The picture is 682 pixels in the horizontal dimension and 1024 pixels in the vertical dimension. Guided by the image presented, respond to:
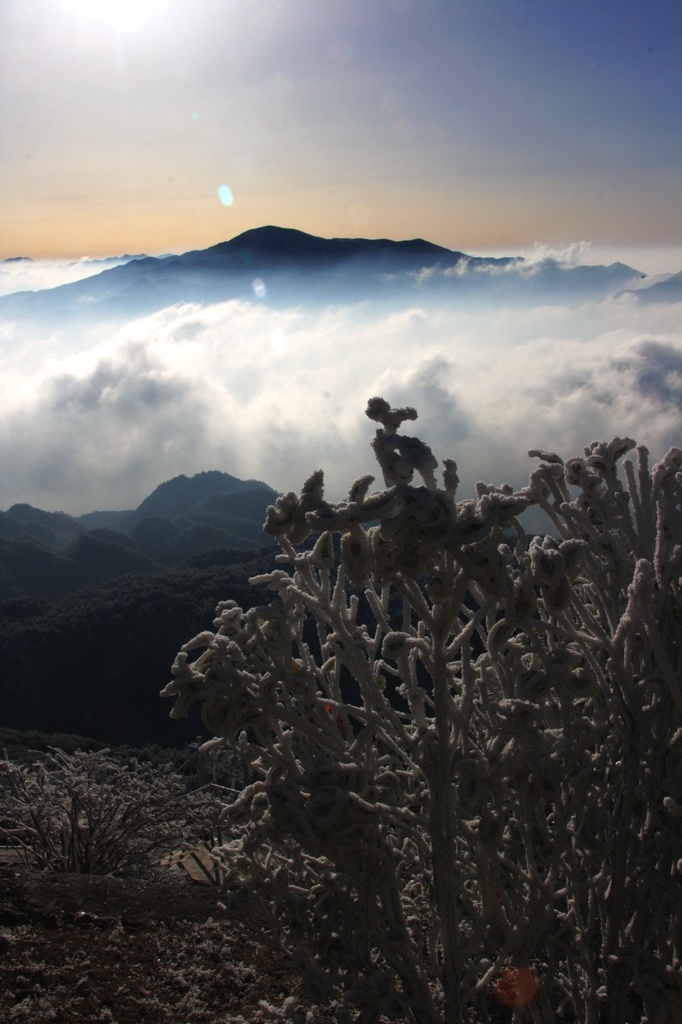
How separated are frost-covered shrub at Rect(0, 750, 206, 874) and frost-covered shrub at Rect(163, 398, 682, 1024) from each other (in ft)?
8.30

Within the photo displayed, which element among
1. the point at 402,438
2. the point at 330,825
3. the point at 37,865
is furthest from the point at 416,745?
the point at 37,865

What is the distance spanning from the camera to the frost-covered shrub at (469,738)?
220cm

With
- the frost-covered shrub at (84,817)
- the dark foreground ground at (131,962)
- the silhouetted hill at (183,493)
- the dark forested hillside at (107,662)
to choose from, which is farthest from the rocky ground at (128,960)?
the silhouetted hill at (183,493)

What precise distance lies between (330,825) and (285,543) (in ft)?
2.78

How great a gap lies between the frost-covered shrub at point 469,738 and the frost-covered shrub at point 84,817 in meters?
2.53

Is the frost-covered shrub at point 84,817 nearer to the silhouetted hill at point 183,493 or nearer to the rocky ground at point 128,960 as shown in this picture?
the rocky ground at point 128,960

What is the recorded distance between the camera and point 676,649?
8.94 ft

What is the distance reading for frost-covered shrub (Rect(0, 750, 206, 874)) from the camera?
17.0ft

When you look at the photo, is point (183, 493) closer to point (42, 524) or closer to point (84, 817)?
point (42, 524)

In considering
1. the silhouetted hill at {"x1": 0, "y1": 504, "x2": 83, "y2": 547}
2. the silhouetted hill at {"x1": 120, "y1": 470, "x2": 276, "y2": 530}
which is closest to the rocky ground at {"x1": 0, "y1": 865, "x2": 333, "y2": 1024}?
the silhouetted hill at {"x1": 0, "y1": 504, "x2": 83, "y2": 547}

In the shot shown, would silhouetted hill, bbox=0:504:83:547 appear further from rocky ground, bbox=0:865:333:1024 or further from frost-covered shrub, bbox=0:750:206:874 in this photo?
rocky ground, bbox=0:865:333:1024

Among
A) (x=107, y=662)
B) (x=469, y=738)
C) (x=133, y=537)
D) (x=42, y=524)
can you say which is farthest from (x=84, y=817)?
(x=42, y=524)

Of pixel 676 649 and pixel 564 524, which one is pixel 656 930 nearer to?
pixel 676 649

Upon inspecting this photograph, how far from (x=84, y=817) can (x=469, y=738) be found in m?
4.59
